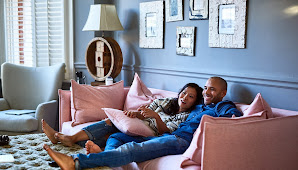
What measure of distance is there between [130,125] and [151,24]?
5.13ft

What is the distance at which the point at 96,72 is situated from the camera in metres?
4.61

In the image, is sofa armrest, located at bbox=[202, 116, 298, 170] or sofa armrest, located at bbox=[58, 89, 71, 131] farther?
sofa armrest, located at bbox=[58, 89, 71, 131]

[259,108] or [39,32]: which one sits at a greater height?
[39,32]

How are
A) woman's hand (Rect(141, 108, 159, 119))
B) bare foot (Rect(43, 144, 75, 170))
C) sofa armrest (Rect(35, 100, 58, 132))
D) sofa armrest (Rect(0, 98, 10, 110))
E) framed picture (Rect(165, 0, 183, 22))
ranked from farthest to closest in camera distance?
sofa armrest (Rect(0, 98, 10, 110)), sofa armrest (Rect(35, 100, 58, 132)), framed picture (Rect(165, 0, 183, 22)), woman's hand (Rect(141, 108, 159, 119)), bare foot (Rect(43, 144, 75, 170))

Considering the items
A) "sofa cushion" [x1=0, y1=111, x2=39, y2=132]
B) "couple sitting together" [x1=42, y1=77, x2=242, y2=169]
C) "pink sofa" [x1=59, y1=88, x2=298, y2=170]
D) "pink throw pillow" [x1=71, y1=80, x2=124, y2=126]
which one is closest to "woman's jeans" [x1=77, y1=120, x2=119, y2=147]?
"couple sitting together" [x1=42, y1=77, x2=242, y2=169]

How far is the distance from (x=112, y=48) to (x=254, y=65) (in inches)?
72.3

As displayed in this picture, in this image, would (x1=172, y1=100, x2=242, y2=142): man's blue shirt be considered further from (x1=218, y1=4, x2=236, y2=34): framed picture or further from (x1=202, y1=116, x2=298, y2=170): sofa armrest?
(x1=218, y1=4, x2=236, y2=34): framed picture

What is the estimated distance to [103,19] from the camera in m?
4.25

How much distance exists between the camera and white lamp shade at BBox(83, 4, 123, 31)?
4.24m

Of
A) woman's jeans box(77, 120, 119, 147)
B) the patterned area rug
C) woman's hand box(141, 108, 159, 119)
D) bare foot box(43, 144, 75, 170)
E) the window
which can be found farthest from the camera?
the window

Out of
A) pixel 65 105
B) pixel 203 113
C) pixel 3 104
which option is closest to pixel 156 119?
pixel 203 113

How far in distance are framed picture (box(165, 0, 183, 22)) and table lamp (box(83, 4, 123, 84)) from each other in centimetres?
72

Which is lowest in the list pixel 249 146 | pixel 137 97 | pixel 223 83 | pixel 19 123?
pixel 19 123

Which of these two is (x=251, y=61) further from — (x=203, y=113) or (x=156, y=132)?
(x=156, y=132)
